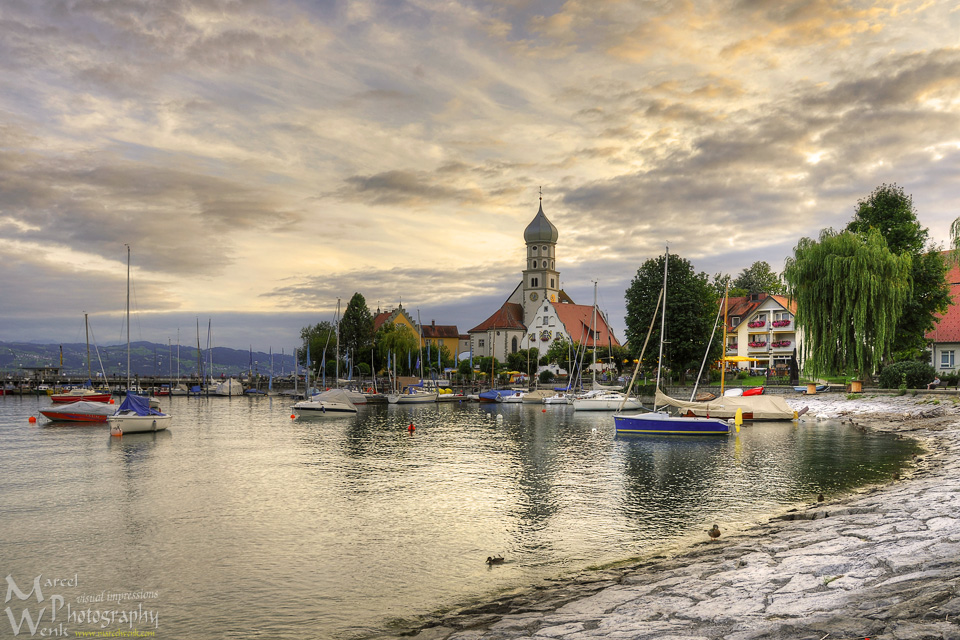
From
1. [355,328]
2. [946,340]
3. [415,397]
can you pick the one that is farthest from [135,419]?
[355,328]

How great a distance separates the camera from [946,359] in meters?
64.2

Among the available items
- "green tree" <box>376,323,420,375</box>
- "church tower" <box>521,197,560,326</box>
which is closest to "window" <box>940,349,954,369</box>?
"green tree" <box>376,323,420,375</box>

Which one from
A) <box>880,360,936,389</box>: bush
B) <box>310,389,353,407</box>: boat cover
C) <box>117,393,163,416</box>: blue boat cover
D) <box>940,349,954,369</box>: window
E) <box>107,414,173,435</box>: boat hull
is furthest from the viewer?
<box>310,389,353,407</box>: boat cover

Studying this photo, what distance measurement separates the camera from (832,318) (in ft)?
175

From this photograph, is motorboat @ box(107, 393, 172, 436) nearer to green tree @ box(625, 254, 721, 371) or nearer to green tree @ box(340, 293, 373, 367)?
green tree @ box(625, 254, 721, 371)

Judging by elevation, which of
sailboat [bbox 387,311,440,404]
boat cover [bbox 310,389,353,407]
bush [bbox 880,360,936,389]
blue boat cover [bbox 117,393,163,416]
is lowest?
sailboat [bbox 387,311,440,404]

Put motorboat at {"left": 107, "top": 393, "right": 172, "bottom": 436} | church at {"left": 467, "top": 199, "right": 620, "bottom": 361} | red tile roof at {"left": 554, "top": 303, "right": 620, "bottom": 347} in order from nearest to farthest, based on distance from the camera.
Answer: motorboat at {"left": 107, "top": 393, "right": 172, "bottom": 436} → red tile roof at {"left": 554, "top": 303, "right": 620, "bottom": 347} → church at {"left": 467, "top": 199, "right": 620, "bottom": 361}

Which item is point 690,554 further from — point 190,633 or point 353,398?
point 353,398

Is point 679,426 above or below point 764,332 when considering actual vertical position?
below

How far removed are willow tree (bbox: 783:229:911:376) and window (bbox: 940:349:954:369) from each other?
1472cm

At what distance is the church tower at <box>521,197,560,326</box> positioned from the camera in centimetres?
14088

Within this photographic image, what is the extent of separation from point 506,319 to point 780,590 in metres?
128

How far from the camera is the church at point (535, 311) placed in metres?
127

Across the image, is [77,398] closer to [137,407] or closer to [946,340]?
[137,407]
